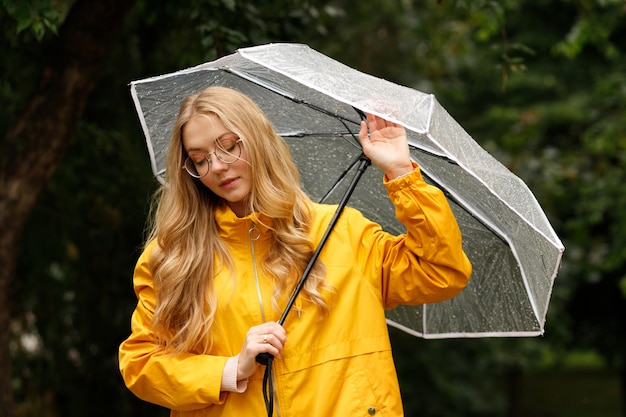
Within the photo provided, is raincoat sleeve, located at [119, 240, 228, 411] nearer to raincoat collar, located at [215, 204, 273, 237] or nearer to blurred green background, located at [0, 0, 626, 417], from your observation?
raincoat collar, located at [215, 204, 273, 237]

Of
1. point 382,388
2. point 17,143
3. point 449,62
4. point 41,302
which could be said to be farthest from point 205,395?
point 449,62

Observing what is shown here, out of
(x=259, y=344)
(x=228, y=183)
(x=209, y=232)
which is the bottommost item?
(x=259, y=344)

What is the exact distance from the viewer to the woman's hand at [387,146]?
254 cm

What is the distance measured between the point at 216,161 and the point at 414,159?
693 mm

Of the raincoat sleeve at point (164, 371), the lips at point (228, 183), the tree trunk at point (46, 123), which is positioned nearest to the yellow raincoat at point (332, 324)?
the raincoat sleeve at point (164, 371)

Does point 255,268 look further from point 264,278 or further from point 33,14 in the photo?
point 33,14

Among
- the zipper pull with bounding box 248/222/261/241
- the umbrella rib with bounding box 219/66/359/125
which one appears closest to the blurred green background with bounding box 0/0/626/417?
the umbrella rib with bounding box 219/66/359/125

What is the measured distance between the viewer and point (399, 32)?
25.9ft

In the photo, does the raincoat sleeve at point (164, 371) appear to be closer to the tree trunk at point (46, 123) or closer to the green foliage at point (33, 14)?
the green foliage at point (33, 14)

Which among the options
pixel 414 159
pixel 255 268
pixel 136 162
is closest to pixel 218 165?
pixel 255 268

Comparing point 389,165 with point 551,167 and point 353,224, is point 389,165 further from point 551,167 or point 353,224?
point 551,167

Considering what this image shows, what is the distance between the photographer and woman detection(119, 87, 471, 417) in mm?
2574

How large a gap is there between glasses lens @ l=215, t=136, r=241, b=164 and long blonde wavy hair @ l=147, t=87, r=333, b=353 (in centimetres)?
3

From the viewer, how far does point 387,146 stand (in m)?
2.60
